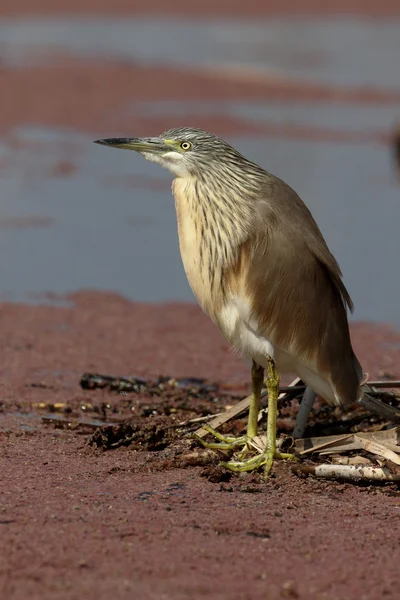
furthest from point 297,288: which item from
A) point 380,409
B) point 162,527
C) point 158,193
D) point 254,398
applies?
point 158,193

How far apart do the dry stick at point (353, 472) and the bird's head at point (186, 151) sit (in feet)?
5.57

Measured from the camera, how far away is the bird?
639 cm

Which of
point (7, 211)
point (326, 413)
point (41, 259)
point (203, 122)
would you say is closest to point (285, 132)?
point (203, 122)

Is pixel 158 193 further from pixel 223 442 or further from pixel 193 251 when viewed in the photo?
pixel 193 251

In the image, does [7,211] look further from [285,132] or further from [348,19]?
[348,19]

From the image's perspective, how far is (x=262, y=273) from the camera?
639 cm

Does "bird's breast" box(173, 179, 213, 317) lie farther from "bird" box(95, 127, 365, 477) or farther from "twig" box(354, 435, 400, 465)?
"twig" box(354, 435, 400, 465)

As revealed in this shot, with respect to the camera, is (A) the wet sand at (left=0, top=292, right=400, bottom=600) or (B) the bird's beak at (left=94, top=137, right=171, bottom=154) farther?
(B) the bird's beak at (left=94, top=137, right=171, bottom=154)

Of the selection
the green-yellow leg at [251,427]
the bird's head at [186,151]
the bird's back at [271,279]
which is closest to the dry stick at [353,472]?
the bird's back at [271,279]

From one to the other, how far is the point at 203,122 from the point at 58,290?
1054 cm

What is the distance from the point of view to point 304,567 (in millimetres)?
4855

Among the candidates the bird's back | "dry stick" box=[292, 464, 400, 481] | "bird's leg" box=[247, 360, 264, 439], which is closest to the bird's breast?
the bird's back

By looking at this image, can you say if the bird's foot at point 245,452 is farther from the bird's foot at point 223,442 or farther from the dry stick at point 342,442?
the dry stick at point 342,442

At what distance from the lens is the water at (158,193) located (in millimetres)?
12328
